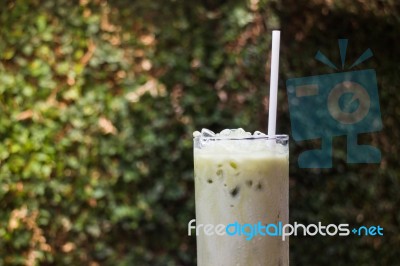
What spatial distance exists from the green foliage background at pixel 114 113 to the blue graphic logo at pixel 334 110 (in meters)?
0.33

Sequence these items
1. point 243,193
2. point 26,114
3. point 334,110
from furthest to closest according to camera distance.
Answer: point 334,110, point 26,114, point 243,193

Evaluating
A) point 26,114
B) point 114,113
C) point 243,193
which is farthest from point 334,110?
point 243,193

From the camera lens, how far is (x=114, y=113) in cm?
370

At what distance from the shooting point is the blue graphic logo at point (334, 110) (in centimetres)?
407

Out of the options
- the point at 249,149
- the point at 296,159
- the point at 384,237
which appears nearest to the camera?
the point at 249,149

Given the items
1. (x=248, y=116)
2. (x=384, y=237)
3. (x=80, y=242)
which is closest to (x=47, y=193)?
(x=80, y=242)

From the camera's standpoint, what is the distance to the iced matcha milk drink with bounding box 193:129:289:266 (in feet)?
6.98

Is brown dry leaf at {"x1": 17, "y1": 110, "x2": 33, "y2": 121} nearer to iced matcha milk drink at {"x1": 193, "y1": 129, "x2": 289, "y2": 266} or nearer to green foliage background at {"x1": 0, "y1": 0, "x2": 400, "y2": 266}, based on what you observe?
green foliage background at {"x1": 0, "y1": 0, "x2": 400, "y2": 266}

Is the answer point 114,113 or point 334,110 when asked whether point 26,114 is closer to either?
point 114,113

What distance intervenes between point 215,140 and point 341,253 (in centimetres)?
236

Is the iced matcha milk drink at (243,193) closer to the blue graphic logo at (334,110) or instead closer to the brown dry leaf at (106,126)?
the brown dry leaf at (106,126)

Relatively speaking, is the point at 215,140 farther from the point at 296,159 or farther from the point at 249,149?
the point at 296,159

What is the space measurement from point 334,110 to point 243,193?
2209 millimetres

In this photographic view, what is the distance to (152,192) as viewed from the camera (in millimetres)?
3734
